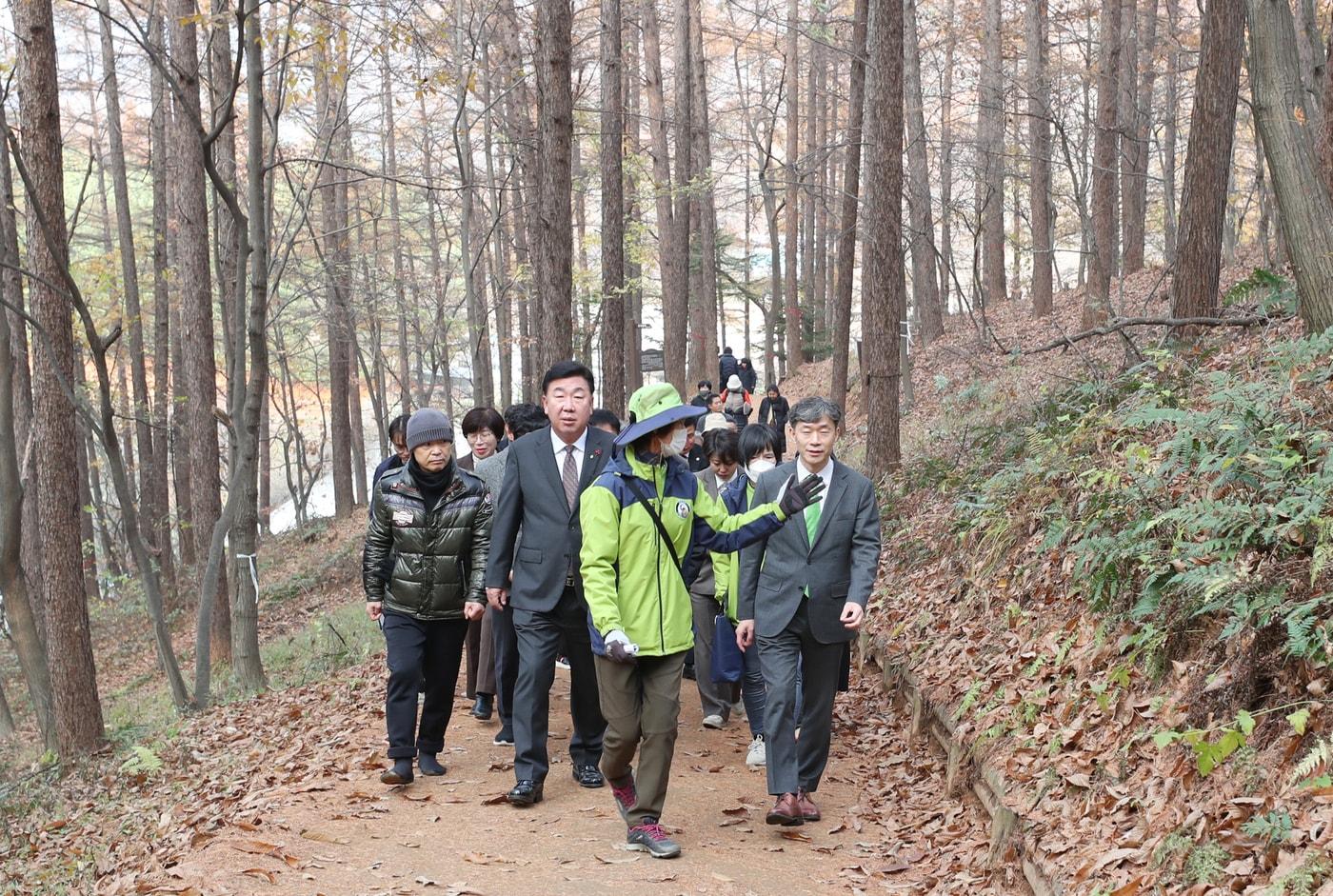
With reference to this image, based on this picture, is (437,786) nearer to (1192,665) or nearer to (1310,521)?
(1192,665)

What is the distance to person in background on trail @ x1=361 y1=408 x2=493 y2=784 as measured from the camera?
22.2ft

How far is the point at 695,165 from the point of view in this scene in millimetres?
26391

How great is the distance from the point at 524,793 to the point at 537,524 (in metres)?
1.55

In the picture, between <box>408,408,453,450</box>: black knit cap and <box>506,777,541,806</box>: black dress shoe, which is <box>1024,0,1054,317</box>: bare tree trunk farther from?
<box>506,777,541,806</box>: black dress shoe

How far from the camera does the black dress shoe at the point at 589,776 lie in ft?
22.6

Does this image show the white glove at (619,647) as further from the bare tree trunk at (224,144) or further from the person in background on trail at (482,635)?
the bare tree trunk at (224,144)

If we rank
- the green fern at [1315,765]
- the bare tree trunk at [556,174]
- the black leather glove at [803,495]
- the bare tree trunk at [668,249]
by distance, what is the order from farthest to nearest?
the bare tree trunk at [668,249]
the bare tree trunk at [556,174]
the black leather glove at [803,495]
the green fern at [1315,765]

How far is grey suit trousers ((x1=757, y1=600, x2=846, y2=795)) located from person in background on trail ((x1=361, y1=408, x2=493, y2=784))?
1836 millimetres

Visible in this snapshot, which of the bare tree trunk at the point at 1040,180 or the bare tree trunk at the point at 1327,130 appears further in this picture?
the bare tree trunk at the point at 1040,180

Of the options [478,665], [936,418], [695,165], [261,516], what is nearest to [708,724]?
[478,665]

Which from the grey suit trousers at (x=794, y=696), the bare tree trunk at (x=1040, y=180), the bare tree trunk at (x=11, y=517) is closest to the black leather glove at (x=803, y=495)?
the grey suit trousers at (x=794, y=696)

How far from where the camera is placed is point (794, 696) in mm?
6020

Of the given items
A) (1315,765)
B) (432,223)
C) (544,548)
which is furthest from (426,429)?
(432,223)

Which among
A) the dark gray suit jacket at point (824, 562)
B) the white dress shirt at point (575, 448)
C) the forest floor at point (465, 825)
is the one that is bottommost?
the forest floor at point (465, 825)
